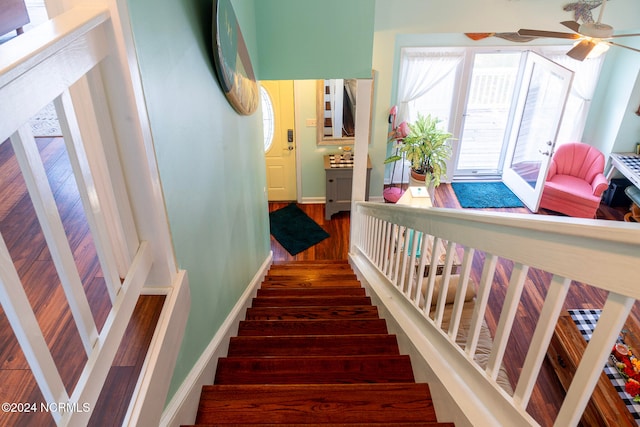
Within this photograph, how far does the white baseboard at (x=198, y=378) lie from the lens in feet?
5.68

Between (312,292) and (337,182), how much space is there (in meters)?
2.44

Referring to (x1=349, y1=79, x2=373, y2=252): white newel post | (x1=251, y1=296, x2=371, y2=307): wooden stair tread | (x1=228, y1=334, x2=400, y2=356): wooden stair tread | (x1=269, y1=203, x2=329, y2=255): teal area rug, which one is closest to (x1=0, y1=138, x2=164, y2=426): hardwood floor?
(x1=228, y1=334, x2=400, y2=356): wooden stair tread

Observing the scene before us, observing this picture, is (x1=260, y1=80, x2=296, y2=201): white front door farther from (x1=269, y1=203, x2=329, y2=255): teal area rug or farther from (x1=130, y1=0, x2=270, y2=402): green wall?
(x1=130, y1=0, x2=270, y2=402): green wall

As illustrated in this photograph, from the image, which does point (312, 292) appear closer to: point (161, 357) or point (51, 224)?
point (161, 357)

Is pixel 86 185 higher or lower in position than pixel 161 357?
higher

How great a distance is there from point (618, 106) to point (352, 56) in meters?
4.25

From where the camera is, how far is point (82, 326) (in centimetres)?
111

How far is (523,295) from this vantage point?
4863 millimetres

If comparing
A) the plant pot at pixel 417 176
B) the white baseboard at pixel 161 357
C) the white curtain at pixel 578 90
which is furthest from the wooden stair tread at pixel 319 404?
the white curtain at pixel 578 90

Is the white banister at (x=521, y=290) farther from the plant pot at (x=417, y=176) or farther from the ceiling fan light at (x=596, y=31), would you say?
the plant pot at (x=417, y=176)

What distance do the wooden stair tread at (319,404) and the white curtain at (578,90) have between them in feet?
17.2

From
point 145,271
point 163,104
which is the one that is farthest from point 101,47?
point 145,271

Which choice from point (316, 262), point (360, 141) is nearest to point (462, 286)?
point (360, 141)

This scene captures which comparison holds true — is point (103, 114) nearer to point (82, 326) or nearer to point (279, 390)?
point (82, 326)
